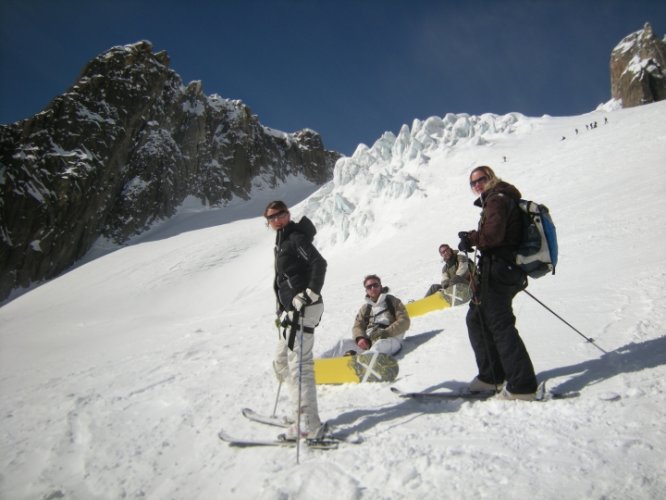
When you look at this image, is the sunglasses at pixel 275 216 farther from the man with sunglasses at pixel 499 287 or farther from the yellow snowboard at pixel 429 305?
the yellow snowboard at pixel 429 305

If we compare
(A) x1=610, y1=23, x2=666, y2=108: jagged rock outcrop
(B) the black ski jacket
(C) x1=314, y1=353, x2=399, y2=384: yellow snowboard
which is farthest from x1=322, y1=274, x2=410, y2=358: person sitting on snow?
(A) x1=610, y1=23, x2=666, y2=108: jagged rock outcrop

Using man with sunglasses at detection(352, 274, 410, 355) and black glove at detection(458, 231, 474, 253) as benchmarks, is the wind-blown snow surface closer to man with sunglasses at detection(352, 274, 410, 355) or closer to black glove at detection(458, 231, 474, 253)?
man with sunglasses at detection(352, 274, 410, 355)

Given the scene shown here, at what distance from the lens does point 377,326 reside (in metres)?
5.72

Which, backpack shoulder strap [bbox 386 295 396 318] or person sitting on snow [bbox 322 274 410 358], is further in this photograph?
backpack shoulder strap [bbox 386 295 396 318]

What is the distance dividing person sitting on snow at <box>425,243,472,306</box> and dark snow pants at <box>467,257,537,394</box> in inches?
123

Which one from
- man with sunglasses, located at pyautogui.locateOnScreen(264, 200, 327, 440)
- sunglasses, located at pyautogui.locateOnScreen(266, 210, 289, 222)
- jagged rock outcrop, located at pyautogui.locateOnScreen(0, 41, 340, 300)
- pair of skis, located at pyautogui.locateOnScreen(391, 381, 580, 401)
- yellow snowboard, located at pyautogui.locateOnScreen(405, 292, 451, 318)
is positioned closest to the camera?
pair of skis, located at pyautogui.locateOnScreen(391, 381, 580, 401)

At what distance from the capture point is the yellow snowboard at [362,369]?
4.58 m

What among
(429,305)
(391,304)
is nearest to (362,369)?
(391,304)

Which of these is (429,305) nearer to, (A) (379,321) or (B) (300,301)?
(A) (379,321)

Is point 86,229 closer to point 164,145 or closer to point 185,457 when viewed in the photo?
point 164,145

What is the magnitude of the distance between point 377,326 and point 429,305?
2179mm

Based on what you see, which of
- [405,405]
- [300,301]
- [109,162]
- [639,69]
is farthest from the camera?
[639,69]

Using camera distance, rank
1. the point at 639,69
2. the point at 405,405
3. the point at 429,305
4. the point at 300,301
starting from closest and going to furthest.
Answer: the point at 300,301 < the point at 405,405 < the point at 429,305 < the point at 639,69

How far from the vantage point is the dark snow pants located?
3.11m
